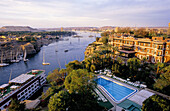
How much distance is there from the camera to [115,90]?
15.3m

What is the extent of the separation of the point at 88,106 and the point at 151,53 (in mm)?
21703

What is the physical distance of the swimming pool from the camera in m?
13.8

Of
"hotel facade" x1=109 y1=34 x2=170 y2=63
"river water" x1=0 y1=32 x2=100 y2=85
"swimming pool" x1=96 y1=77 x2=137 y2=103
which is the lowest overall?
"river water" x1=0 y1=32 x2=100 y2=85

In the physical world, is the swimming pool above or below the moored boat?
above

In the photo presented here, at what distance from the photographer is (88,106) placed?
30.1ft

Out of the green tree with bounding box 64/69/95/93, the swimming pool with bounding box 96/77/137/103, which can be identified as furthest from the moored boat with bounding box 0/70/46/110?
the swimming pool with bounding box 96/77/137/103

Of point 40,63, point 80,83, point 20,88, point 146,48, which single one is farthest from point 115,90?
point 40,63

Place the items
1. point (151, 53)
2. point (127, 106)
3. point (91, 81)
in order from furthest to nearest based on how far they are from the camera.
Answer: point (151, 53), point (91, 81), point (127, 106)

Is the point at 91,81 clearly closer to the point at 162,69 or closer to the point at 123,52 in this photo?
the point at 162,69

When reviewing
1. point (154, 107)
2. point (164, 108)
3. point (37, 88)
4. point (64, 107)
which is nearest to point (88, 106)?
point (64, 107)

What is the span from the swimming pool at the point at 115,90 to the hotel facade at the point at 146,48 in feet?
41.9

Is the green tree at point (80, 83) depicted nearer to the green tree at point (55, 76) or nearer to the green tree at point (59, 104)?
the green tree at point (59, 104)

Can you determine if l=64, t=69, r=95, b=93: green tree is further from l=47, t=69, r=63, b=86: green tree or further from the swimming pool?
l=47, t=69, r=63, b=86: green tree

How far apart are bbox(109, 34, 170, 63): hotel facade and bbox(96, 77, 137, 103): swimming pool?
41.9 feet
